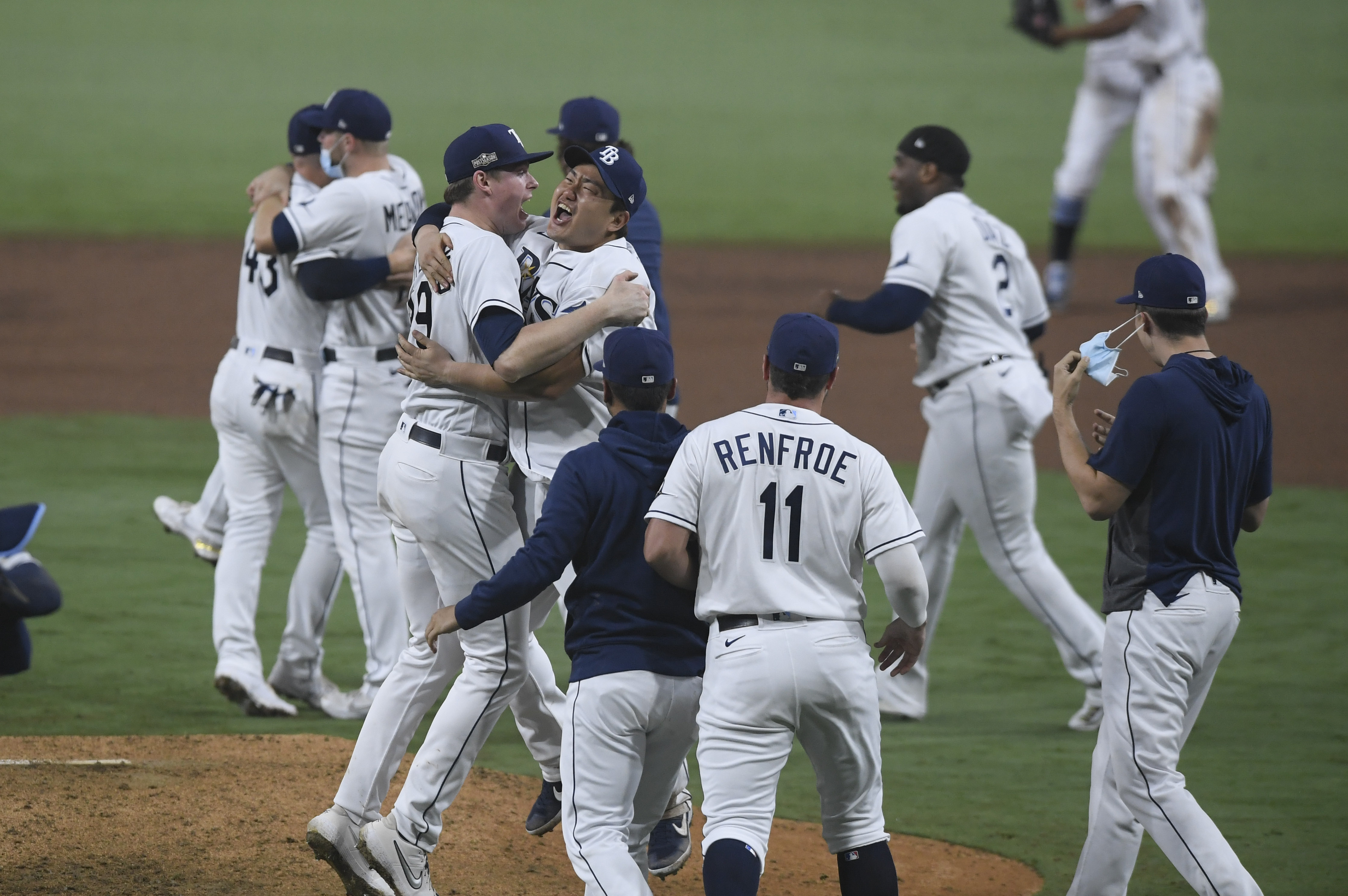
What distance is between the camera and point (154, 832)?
4484 mm

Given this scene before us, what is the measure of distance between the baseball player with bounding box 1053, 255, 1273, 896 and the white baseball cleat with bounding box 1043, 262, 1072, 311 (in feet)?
30.5

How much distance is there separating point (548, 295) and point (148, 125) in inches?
736

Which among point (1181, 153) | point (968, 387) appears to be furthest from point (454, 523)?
point (1181, 153)

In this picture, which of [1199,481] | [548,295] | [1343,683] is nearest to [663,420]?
[548,295]

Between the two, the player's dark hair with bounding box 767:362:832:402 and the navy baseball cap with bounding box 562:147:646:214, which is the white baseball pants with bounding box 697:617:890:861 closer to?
the player's dark hair with bounding box 767:362:832:402

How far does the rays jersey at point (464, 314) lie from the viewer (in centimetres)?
414

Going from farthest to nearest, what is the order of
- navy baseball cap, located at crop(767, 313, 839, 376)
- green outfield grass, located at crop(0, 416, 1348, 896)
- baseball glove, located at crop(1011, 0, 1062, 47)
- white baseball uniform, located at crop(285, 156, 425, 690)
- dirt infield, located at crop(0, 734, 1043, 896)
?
baseball glove, located at crop(1011, 0, 1062, 47) < white baseball uniform, located at crop(285, 156, 425, 690) < green outfield grass, located at crop(0, 416, 1348, 896) < dirt infield, located at crop(0, 734, 1043, 896) < navy baseball cap, located at crop(767, 313, 839, 376)

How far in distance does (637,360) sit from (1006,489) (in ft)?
7.86

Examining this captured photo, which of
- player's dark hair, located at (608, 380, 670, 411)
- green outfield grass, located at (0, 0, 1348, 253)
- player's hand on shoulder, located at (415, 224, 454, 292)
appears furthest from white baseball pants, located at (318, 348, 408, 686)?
green outfield grass, located at (0, 0, 1348, 253)

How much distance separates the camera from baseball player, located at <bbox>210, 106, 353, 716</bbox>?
5801mm

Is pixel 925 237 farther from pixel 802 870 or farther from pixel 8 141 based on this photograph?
pixel 8 141

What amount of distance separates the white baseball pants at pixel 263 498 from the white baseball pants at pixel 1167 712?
2976 mm

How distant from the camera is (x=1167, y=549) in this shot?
3.91 metres

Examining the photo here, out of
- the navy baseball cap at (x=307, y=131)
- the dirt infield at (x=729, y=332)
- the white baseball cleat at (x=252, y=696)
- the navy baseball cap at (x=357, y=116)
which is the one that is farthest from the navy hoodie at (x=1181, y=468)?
the dirt infield at (x=729, y=332)
